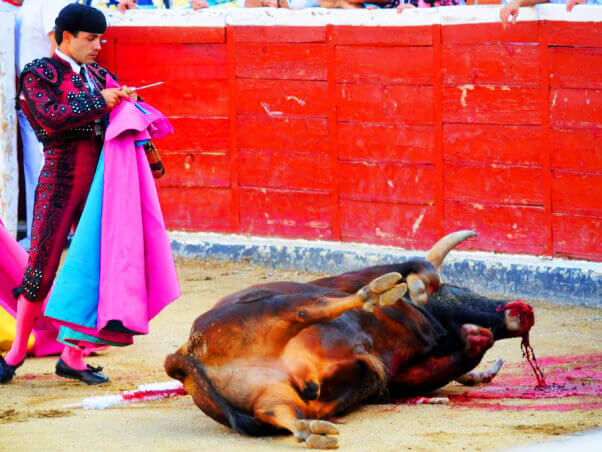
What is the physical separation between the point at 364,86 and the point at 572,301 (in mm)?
1885

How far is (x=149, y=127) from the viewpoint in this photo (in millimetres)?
5293

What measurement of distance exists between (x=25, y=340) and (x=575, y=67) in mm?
3083

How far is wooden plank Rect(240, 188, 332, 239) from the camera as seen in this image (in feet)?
26.3

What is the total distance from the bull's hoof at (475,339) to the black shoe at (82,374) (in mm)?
1550

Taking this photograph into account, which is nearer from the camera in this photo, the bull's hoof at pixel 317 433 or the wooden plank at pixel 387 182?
the bull's hoof at pixel 317 433

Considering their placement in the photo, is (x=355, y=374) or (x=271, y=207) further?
(x=271, y=207)

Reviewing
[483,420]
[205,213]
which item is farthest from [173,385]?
[205,213]

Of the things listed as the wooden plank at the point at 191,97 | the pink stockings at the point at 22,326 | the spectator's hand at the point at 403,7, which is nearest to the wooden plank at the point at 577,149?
the spectator's hand at the point at 403,7

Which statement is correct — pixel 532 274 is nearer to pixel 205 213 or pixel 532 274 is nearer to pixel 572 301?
pixel 572 301

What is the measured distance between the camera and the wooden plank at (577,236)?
6.67 metres

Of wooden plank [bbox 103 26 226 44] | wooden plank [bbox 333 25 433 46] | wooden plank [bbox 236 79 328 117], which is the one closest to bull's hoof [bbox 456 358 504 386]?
wooden plank [bbox 333 25 433 46]

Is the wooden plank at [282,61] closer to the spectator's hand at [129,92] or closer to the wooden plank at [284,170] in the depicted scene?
the wooden plank at [284,170]

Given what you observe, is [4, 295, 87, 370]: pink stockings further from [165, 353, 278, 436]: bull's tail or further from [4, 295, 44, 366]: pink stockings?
[165, 353, 278, 436]: bull's tail

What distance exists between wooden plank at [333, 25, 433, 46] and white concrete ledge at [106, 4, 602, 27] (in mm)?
29
